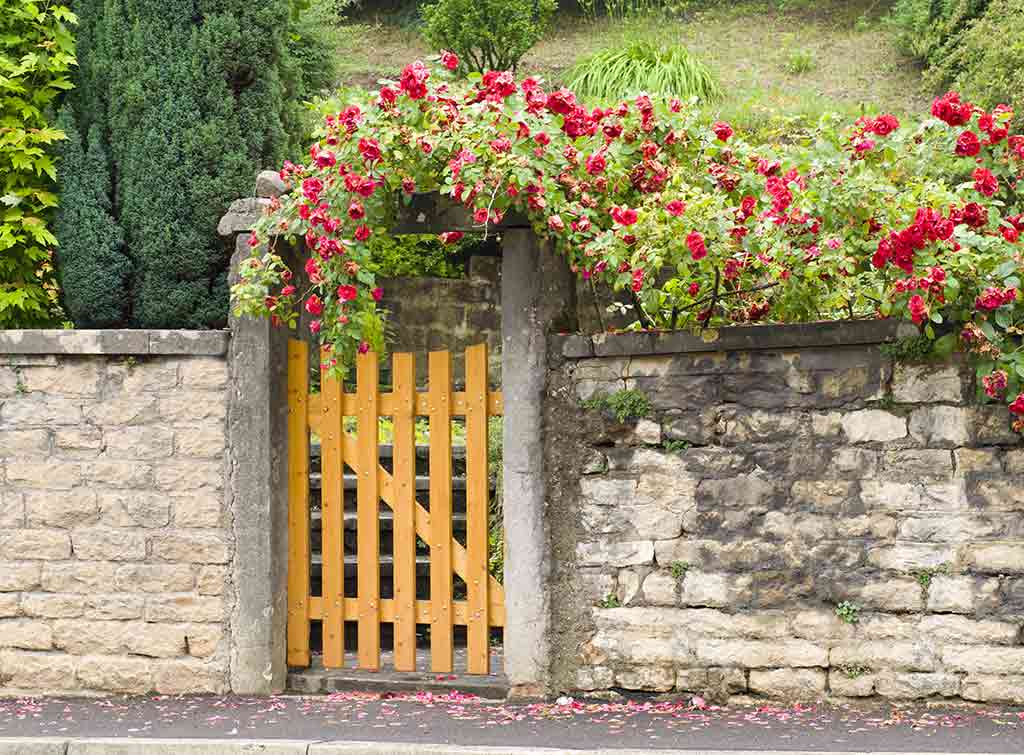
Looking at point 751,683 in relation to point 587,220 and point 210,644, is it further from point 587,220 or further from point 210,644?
point 210,644

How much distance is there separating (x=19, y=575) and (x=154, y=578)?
667mm

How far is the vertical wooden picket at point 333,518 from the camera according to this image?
6.13m

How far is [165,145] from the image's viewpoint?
A: 21.9ft

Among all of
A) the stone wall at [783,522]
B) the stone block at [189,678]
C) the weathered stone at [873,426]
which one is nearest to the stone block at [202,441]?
the stone block at [189,678]

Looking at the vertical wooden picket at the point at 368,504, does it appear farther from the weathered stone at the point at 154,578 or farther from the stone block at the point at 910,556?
the stone block at the point at 910,556

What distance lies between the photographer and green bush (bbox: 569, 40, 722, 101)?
527 inches

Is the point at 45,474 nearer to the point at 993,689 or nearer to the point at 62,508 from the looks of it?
the point at 62,508

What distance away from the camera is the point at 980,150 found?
17.5 ft

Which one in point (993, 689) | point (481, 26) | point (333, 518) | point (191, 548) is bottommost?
point (993, 689)

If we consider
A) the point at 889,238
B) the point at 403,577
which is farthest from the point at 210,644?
the point at 889,238

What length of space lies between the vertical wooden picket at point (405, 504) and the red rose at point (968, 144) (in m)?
2.47

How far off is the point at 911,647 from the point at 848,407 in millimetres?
985

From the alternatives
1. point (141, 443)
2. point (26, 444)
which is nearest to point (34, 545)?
point (26, 444)

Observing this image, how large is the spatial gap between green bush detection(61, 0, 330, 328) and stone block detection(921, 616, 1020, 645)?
12.1 feet
